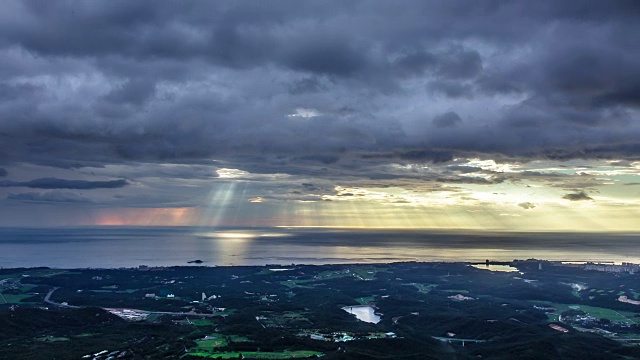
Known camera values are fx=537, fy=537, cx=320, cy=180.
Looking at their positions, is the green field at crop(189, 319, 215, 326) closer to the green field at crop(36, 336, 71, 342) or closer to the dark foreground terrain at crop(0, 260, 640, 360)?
the dark foreground terrain at crop(0, 260, 640, 360)

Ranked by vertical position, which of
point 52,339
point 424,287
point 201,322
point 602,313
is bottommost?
point 52,339

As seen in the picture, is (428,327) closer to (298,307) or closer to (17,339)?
(298,307)

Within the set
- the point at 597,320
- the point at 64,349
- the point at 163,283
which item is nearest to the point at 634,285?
the point at 597,320

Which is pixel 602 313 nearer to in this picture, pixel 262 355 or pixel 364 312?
pixel 364 312

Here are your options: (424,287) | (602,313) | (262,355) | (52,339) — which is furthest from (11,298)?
(602,313)

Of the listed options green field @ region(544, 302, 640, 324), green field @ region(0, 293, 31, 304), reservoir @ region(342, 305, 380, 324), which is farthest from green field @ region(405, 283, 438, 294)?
green field @ region(0, 293, 31, 304)

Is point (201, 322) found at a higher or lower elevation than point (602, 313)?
lower
